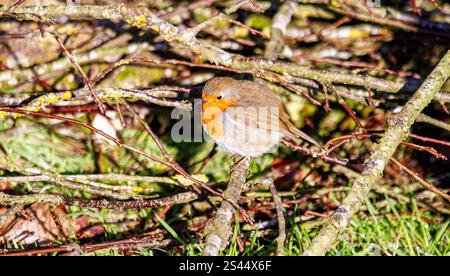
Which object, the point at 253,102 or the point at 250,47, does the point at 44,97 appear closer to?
the point at 253,102

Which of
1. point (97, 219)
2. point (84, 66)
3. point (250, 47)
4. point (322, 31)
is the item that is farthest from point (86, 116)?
point (322, 31)

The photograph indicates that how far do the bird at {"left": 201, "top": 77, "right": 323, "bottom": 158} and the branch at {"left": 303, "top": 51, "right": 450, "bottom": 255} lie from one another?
2.00ft

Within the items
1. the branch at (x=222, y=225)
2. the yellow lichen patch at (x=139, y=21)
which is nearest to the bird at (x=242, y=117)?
the branch at (x=222, y=225)

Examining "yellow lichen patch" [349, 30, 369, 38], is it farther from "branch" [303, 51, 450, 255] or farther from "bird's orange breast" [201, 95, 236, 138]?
"bird's orange breast" [201, 95, 236, 138]

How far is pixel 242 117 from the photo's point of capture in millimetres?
3289

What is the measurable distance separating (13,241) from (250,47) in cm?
227

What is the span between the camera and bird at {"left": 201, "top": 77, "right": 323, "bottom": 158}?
3.21 meters

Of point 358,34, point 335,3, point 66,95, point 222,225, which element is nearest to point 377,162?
point 222,225

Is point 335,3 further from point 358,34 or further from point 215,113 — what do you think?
point 215,113

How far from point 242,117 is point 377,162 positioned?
0.97 metres

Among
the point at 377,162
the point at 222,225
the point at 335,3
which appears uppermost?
the point at 335,3

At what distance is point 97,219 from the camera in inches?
135

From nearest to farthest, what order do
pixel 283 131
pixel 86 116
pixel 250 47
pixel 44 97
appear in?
pixel 44 97
pixel 283 131
pixel 86 116
pixel 250 47

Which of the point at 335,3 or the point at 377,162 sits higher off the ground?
the point at 335,3
